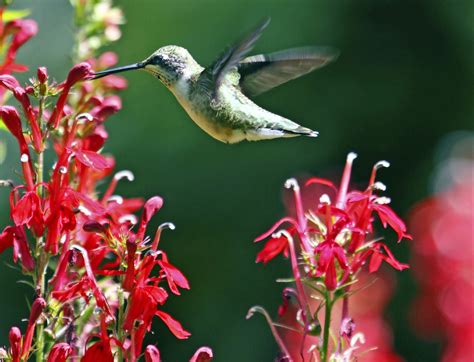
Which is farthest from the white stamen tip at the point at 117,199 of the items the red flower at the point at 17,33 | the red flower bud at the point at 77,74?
the red flower at the point at 17,33

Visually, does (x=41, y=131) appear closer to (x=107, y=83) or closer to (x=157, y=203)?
(x=157, y=203)

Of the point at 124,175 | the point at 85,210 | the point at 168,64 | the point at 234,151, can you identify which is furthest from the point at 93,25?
the point at 234,151

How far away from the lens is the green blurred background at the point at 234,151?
495 centimetres

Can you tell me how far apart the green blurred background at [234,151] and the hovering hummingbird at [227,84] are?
257 centimetres

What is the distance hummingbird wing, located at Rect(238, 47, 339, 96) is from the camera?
6.91 ft

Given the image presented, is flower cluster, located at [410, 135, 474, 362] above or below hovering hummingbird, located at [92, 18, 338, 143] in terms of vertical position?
below

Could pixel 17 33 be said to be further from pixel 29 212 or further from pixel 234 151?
pixel 234 151

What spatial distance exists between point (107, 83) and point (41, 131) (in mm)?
466

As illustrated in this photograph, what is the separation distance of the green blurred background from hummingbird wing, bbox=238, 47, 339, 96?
2.48 metres

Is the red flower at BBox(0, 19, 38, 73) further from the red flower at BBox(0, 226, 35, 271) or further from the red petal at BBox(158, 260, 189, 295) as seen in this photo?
the red petal at BBox(158, 260, 189, 295)

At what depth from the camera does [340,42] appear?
572cm

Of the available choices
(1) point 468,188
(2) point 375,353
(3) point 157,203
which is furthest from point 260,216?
(3) point 157,203

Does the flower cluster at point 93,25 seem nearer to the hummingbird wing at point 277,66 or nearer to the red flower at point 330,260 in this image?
the hummingbird wing at point 277,66

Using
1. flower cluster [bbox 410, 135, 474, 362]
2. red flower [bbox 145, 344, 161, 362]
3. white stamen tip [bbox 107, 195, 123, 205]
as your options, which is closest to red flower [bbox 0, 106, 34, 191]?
white stamen tip [bbox 107, 195, 123, 205]
